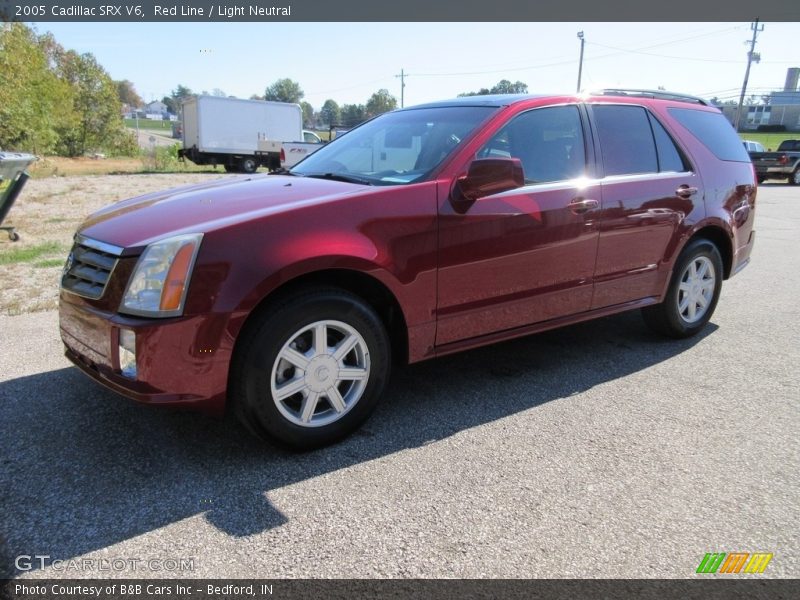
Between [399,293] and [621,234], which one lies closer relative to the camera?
[399,293]

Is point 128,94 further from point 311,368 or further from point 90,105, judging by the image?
point 311,368

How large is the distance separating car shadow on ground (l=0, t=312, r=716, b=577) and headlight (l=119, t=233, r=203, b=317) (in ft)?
2.61

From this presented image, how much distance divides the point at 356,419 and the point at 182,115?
2960cm

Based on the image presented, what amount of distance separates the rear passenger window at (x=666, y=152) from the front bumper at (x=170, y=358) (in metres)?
3.46

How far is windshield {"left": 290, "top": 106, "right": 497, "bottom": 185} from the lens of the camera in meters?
3.40

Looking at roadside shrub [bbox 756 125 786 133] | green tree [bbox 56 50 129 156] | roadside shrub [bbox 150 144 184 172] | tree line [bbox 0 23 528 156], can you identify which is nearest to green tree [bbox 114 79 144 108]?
tree line [bbox 0 23 528 156]

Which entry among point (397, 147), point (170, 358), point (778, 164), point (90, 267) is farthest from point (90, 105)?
point (170, 358)

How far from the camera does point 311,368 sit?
9.39ft

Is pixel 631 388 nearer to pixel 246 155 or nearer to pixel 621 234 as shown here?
pixel 621 234

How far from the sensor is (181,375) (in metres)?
2.58

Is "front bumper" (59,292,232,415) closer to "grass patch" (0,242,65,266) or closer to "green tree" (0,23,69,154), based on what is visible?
"grass patch" (0,242,65,266)

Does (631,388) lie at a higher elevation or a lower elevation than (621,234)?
lower

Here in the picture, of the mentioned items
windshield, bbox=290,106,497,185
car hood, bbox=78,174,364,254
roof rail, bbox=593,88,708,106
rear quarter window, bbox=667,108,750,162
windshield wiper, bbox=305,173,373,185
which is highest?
roof rail, bbox=593,88,708,106

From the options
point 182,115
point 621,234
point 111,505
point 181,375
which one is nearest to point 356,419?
point 181,375
